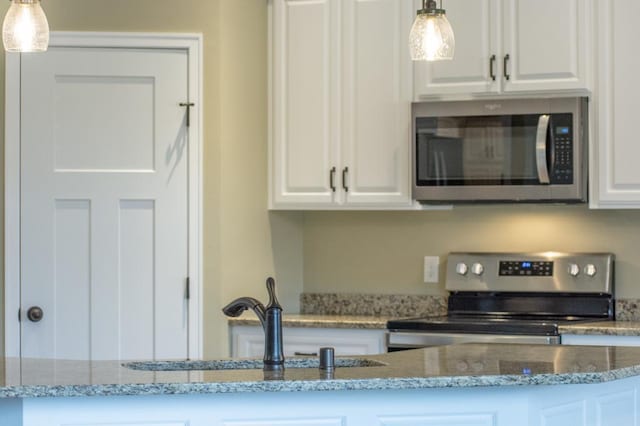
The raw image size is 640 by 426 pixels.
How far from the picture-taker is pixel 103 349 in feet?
15.6

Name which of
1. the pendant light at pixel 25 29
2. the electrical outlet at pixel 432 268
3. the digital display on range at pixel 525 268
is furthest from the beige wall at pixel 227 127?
the pendant light at pixel 25 29

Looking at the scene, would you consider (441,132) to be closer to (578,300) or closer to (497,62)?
(497,62)

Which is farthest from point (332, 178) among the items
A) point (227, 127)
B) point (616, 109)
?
point (616, 109)

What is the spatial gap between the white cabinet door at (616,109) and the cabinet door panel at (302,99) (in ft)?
3.82

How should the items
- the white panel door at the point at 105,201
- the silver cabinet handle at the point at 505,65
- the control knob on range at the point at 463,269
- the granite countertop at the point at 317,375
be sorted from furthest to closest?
the control knob on range at the point at 463,269, the white panel door at the point at 105,201, the silver cabinet handle at the point at 505,65, the granite countertop at the point at 317,375

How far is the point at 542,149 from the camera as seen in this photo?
4.54 meters

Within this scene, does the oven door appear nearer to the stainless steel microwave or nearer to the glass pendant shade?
the stainless steel microwave

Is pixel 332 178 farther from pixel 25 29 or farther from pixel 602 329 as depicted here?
pixel 25 29

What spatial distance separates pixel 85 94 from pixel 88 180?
1.24ft

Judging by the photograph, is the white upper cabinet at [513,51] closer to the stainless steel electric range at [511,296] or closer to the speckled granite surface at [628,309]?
the stainless steel electric range at [511,296]

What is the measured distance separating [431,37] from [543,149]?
1500 millimetres

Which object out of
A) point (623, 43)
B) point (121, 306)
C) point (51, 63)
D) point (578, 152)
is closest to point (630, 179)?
point (578, 152)

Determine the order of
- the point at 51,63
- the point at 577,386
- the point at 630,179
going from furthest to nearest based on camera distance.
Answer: the point at 51,63 → the point at 630,179 → the point at 577,386

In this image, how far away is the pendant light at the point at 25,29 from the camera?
2.85 metres
